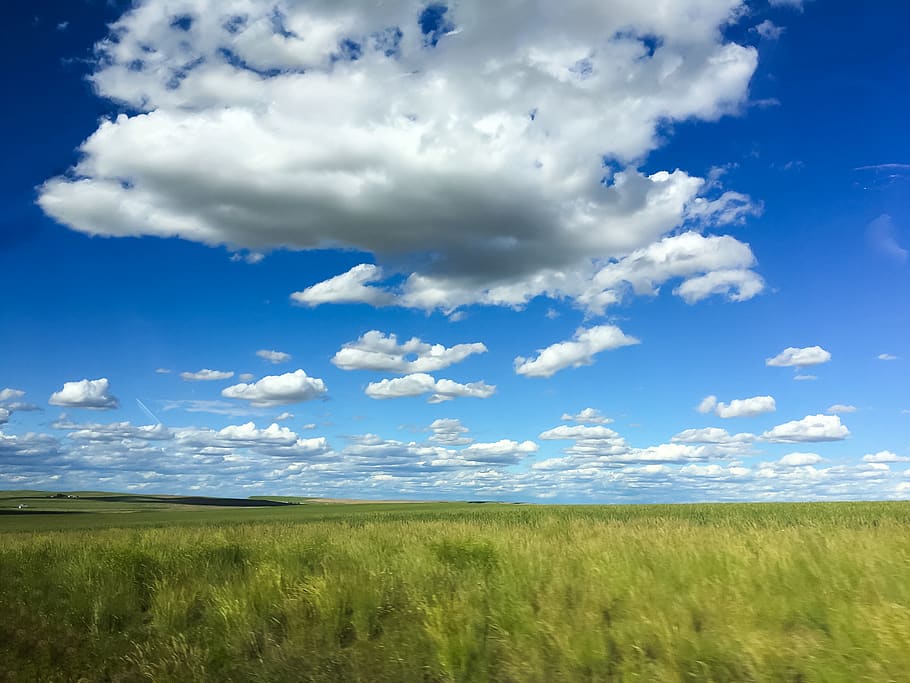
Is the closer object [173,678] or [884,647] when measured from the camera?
[884,647]

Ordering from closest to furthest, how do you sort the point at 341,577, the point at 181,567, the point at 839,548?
the point at 839,548, the point at 341,577, the point at 181,567

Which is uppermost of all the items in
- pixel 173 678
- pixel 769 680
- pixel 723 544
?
pixel 723 544

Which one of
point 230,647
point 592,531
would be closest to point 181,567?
point 230,647

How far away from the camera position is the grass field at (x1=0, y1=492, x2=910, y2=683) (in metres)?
7.21

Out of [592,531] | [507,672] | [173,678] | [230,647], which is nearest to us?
[507,672]

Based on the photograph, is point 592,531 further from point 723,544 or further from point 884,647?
point 884,647

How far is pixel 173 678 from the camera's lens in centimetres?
832

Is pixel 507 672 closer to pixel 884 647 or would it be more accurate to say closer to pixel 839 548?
pixel 884 647

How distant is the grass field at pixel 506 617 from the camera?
7.21 metres

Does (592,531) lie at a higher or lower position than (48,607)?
higher

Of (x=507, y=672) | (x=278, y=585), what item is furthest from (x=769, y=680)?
(x=278, y=585)

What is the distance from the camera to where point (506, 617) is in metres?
9.06

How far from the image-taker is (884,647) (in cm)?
652

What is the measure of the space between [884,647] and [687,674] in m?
1.84
